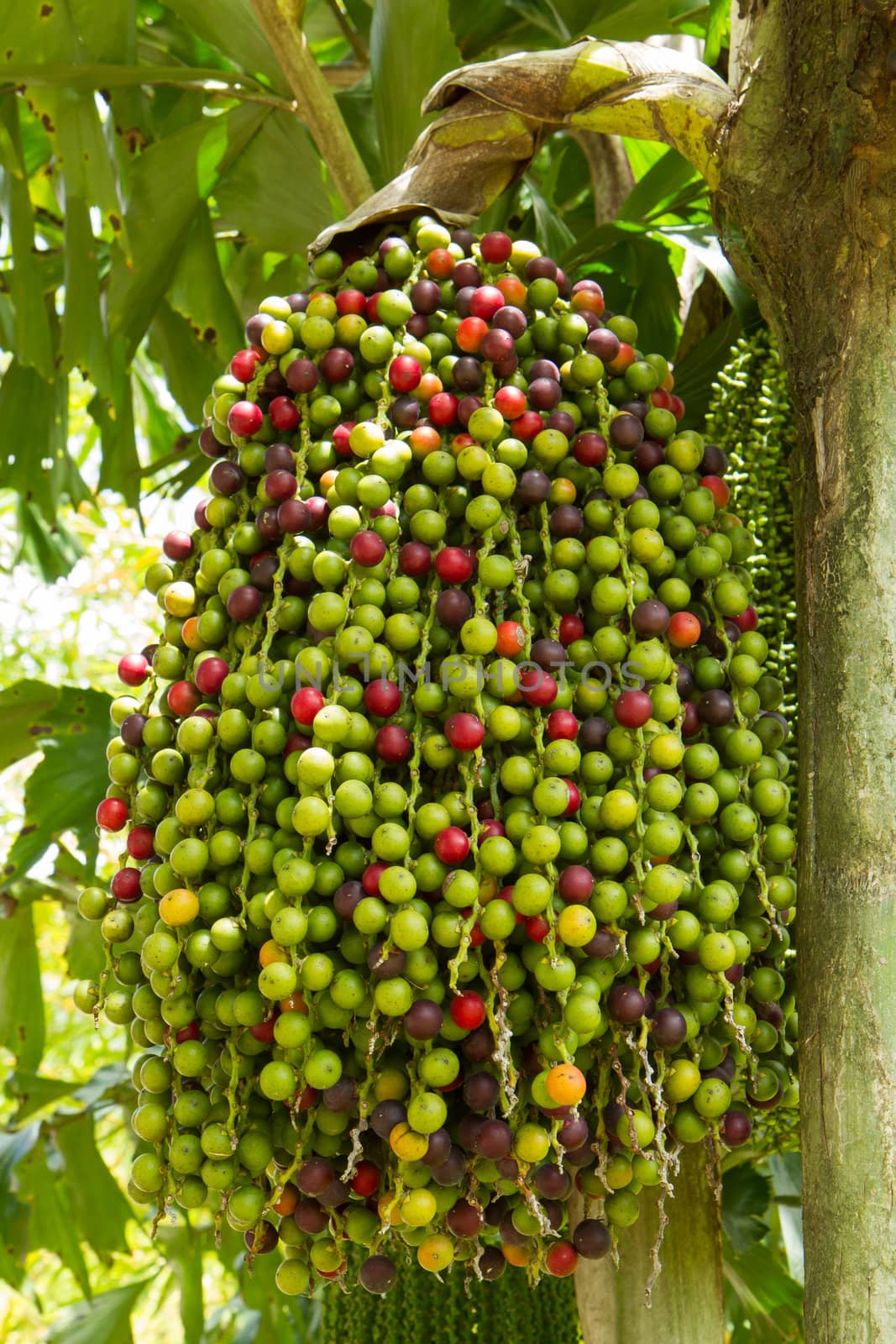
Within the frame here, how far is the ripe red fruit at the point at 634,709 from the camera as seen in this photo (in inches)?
28.8

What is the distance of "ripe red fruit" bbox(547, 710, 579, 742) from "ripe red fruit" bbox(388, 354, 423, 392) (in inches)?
9.7

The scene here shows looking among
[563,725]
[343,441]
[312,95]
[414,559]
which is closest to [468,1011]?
[563,725]

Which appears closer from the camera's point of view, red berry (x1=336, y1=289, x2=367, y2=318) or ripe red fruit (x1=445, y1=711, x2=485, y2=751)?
ripe red fruit (x1=445, y1=711, x2=485, y2=751)

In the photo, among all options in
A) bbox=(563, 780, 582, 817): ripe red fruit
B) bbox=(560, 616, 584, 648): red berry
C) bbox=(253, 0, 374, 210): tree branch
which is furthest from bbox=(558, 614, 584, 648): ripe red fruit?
bbox=(253, 0, 374, 210): tree branch

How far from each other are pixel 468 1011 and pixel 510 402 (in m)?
0.39

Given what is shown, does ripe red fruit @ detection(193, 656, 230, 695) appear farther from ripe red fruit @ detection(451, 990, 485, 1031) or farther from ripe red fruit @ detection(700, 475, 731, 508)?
ripe red fruit @ detection(700, 475, 731, 508)

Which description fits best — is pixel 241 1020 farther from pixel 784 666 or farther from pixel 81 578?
pixel 81 578

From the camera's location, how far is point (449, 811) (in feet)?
2.34

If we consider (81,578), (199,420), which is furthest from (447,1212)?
(81,578)

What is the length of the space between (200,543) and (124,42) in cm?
78

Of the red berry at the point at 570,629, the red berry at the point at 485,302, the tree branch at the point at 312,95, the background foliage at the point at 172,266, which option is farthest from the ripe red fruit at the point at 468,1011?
the tree branch at the point at 312,95

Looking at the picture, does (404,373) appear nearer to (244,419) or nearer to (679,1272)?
(244,419)

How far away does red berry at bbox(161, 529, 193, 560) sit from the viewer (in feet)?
2.85

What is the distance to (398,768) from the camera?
75 centimetres
